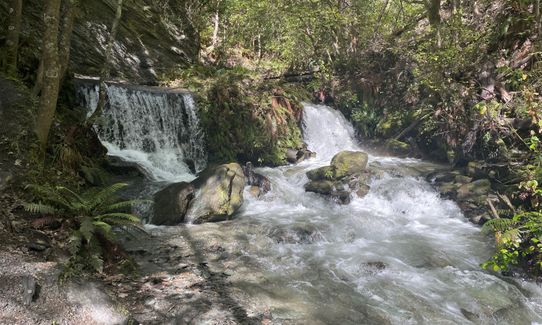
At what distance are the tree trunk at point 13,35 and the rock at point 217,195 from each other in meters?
4.64

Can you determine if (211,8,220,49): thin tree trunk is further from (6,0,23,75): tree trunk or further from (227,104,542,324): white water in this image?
(6,0,23,75): tree trunk

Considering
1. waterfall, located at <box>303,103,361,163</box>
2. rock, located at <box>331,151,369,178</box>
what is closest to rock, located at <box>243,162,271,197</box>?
rock, located at <box>331,151,369,178</box>

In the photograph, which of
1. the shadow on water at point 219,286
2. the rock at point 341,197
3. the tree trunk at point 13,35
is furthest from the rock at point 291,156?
the tree trunk at point 13,35

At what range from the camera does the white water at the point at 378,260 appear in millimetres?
5418

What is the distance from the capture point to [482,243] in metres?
8.24

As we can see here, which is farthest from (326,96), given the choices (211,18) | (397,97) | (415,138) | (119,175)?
(119,175)

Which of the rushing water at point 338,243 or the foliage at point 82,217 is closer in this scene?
the foliage at point 82,217

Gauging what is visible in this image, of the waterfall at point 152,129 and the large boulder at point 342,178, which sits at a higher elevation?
the waterfall at point 152,129

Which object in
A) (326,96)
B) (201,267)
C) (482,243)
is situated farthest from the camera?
(326,96)

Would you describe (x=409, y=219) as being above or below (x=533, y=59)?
below

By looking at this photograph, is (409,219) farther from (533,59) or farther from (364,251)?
(533,59)

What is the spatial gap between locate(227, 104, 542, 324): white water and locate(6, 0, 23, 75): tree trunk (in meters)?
5.91

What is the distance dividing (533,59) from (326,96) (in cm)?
963

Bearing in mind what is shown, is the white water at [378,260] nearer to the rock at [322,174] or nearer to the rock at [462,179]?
the rock at [322,174]
